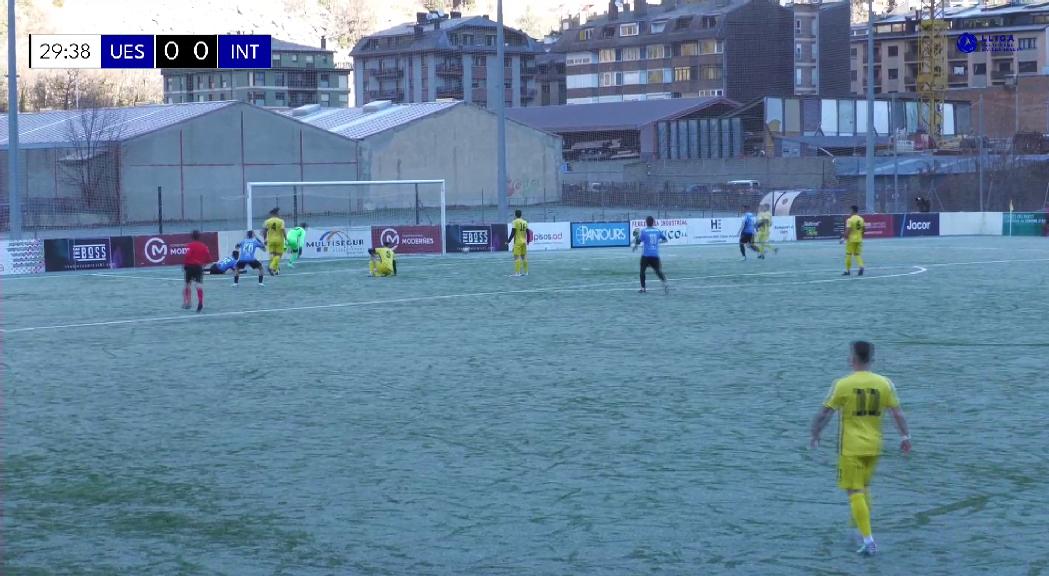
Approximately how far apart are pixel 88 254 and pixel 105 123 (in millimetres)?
24456

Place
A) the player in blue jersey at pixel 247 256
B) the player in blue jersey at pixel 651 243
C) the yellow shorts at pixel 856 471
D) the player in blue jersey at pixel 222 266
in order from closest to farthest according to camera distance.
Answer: the yellow shorts at pixel 856 471, the player in blue jersey at pixel 651 243, the player in blue jersey at pixel 247 256, the player in blue jersey at pixel 222 266

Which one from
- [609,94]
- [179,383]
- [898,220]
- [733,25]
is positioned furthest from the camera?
[609,94]

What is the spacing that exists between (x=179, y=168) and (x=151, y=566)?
54188 mm

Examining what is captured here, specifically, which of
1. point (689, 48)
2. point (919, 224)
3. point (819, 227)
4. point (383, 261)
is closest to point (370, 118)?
point (819, 227)

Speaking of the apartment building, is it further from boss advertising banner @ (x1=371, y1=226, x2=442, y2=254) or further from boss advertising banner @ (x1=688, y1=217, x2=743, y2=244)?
boss advertising banner @ (x1=371, y1=226, x2=442, y2=254)

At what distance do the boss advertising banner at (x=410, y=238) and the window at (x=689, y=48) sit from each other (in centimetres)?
7671

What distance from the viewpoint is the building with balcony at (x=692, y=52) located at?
11544cm

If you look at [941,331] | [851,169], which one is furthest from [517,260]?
[851,169]

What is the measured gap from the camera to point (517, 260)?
34.2 m

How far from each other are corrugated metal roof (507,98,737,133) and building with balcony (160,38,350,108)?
142 feet

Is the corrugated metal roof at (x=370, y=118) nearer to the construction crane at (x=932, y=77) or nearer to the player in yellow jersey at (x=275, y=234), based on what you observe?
the player in yellow jersey at (x=275, y=234)

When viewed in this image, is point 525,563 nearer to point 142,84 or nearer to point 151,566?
point 151,566

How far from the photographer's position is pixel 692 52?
119 metres

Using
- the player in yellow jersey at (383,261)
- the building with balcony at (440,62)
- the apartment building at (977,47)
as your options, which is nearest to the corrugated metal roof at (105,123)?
the player in yellow jersey at (383,261)
